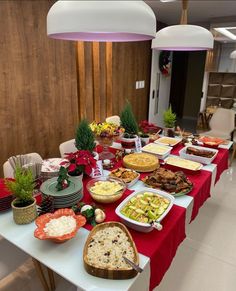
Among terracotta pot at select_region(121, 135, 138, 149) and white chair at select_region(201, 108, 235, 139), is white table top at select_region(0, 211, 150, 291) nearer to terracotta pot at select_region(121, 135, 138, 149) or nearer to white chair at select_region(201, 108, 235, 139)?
terracotta pot at select_region(121, 135, 138, 149)

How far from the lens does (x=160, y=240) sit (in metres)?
1.15

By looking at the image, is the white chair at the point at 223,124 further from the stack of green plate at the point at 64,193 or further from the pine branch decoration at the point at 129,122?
the stack of green plate at the point at 64,193

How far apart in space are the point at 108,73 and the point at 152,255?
3266mm

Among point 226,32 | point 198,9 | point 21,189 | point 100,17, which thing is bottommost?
point 21,189

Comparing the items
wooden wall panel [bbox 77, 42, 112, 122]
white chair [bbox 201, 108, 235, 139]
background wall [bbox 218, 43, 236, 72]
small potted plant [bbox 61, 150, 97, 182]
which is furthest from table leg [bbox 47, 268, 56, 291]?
background wall [bbox 218, 43, 236, 72]

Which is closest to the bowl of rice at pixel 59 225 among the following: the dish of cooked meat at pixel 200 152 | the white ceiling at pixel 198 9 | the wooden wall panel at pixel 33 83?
the dish of cooked meat at pixel 200 152

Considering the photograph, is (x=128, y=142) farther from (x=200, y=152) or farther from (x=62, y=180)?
(x=62, y=180)

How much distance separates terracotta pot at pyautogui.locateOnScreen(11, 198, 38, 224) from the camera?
122cm

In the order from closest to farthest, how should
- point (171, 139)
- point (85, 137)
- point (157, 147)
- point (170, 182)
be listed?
1. point (170, 182)
2. point (85, 137)
3. point (157, 147)
4. point (171, 139)

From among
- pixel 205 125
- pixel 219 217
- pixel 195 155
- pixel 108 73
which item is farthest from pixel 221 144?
pixel 205 125

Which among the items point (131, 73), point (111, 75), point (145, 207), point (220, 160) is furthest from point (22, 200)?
point (131, 73)

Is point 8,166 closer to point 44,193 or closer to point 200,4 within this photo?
point 44,193

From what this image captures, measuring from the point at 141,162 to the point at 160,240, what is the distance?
0.82 m

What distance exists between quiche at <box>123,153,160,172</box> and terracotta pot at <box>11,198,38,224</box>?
85cm
